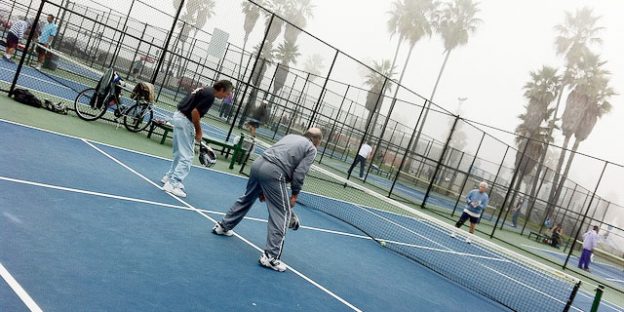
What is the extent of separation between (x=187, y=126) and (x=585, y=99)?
39.5 metres

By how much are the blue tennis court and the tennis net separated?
89 cm

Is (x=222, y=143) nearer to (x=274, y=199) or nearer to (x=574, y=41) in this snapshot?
(x=274, y=199)

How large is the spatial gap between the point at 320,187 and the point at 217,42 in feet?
18.4

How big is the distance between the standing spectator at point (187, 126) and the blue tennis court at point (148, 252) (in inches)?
11.9

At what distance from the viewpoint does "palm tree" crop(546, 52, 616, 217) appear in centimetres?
3691

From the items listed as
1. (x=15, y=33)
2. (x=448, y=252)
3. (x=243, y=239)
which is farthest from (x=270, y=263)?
(x=15, y=33)

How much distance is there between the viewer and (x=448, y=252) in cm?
1128

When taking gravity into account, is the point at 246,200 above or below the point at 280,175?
below

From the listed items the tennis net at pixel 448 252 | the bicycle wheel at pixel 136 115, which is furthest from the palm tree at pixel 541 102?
the bicycle wheel at pixel 136 115

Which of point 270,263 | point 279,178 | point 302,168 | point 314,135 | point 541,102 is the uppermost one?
point 541,102

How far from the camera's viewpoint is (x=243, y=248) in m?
5.66

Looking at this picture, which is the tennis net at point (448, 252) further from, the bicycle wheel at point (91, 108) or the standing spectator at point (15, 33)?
the standing spectator at point (15, 33)

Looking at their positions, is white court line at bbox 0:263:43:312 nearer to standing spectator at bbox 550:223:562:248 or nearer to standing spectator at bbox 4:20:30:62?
standing spectator at bbox 4:20:30:62

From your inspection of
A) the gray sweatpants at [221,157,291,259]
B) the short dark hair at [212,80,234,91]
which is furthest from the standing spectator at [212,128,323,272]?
the short dark hair at [212,80,234,91]
